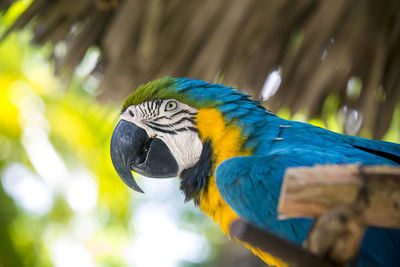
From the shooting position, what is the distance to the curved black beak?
168cm

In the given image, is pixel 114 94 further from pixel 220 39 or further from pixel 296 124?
pixel 296 124

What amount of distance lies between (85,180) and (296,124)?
4.00 m

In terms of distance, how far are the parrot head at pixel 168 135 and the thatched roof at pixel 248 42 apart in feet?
2.10

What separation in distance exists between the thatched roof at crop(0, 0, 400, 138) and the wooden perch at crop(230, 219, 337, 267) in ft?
5.68

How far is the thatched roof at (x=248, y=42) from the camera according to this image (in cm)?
228

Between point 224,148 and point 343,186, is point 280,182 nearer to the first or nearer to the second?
point 224,148

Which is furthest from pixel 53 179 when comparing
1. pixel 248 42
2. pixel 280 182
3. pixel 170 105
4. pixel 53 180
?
pixel 280 182

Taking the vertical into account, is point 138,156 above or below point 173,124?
below

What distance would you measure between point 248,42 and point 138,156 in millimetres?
1109

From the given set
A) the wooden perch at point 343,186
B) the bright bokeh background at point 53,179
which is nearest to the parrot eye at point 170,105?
the wooden perch at point 343,186

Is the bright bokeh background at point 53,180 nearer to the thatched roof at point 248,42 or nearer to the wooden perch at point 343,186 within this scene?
the thatched roof at point 248,42

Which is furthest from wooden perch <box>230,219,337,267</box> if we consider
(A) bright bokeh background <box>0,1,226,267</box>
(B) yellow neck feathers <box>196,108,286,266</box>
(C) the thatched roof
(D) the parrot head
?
(A) bright bokeh background <box>0,1,226,267</box>

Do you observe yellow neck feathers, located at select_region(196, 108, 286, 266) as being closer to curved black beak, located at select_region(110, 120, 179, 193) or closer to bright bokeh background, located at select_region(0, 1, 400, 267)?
curved black beak, located at select_region(110, 120, 179, 193)

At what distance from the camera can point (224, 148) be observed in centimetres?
156
